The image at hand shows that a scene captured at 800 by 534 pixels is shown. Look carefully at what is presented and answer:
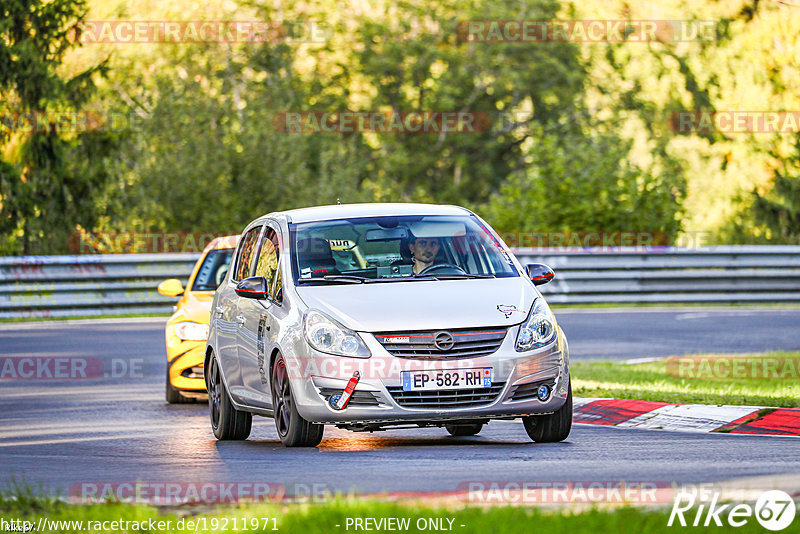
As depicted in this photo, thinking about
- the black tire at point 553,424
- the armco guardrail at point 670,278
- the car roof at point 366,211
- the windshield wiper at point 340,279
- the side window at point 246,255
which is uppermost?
the car roof at point 366,211

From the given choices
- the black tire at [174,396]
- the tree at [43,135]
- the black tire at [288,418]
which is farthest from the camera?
the tree at [43,135]

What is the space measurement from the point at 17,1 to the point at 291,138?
28.6 ft

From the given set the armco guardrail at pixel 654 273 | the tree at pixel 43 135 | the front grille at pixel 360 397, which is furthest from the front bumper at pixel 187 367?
the tree at pixel 43 135

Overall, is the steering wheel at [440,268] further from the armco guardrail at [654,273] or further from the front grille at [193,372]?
the armco guardrail at [654,273]

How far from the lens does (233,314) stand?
39.2 ft

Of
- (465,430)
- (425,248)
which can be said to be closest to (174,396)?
(465,430)

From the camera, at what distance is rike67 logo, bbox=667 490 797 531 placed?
663 cm

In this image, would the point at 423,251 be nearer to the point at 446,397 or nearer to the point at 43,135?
the point at 446,397

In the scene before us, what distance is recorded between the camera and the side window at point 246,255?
1240cm

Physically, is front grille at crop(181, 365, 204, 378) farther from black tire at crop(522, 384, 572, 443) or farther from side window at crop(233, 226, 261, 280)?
black tire at crop(522, 384, 572, 443)

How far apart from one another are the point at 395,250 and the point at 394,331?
129 cm

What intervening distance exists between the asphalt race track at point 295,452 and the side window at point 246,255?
1299mm

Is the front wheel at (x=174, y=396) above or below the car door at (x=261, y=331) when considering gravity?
below

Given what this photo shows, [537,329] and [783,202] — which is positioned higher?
[537,329]
